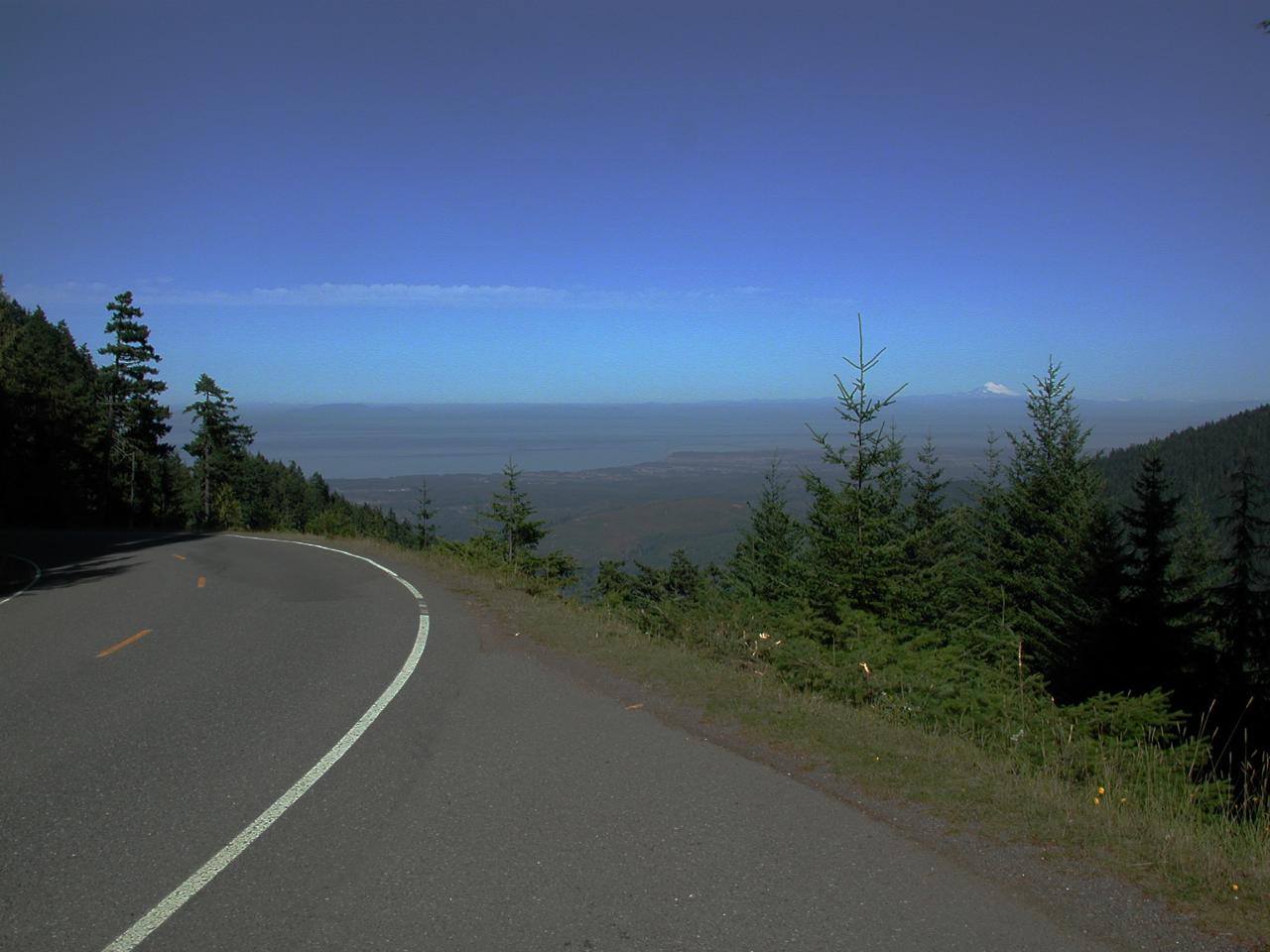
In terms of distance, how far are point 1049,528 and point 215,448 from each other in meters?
58.8

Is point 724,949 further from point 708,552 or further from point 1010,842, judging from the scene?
point 708,552

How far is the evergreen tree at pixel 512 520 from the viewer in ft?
94.9

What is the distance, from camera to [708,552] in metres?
58.8

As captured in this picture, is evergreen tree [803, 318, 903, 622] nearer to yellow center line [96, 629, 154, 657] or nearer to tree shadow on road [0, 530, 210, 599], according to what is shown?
yellow center line [96, 629, 154, 657]

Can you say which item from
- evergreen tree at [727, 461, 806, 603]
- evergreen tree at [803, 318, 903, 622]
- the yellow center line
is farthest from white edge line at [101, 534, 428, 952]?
evergreen tree at [727, 461, 806, 603]

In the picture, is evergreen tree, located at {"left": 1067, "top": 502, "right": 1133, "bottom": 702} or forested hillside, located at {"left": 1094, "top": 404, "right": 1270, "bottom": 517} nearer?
evergreen tree, located at {"left": 1067, "top": 502, "right": 1133, "bottom": 702}

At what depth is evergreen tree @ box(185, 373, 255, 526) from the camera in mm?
61750

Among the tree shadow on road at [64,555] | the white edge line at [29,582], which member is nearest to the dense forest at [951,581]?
the tree shadow on road at [64,555]

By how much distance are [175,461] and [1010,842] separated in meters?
105

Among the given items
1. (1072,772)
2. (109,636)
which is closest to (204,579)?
(109,636)

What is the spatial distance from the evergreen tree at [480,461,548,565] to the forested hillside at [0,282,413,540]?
4.82m

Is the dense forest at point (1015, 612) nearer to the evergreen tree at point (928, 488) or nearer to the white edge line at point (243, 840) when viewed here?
the evergreen tree at point (928, 488)

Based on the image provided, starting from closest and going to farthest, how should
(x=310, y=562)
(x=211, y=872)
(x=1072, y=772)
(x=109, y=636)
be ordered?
1. (x=211, y=872)
2. (x=1072, y=772)
3. (x=109, y=636)
4. (x=310, y=562)

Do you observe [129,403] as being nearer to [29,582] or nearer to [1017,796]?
[29,582]
